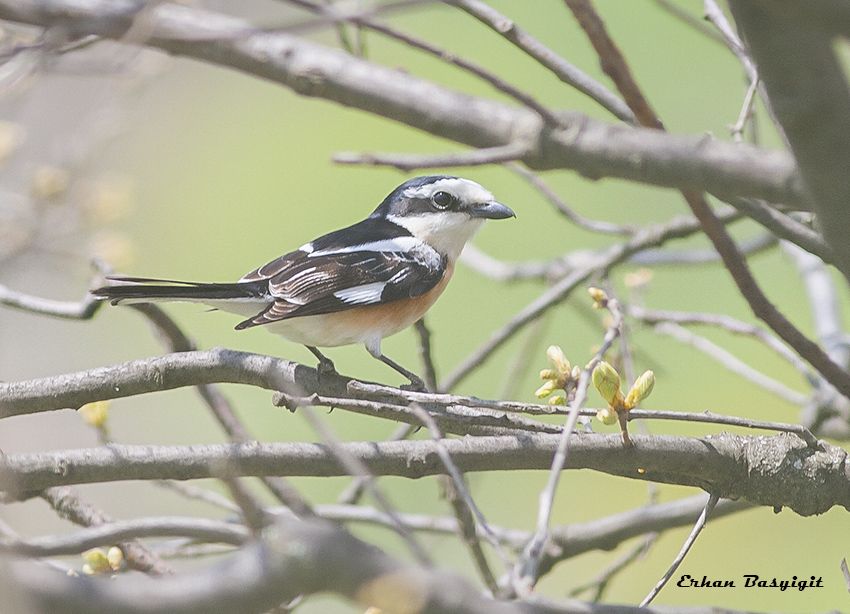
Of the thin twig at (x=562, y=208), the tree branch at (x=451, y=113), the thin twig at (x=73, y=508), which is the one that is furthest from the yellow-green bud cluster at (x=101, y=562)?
the thin twig at (x=562, y=208)

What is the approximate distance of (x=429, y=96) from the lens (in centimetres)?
217

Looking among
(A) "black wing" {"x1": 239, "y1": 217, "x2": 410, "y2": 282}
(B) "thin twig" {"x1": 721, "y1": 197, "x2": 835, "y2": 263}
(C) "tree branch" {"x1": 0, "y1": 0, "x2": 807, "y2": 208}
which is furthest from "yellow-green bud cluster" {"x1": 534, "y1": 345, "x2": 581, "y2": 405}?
(A) "black wing" {"x1": 239, "y1": 217, "x2": 410, "y2": 282}

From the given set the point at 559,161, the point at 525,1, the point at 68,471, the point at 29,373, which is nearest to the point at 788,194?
the point at 559,161

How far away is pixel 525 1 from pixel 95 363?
550cm

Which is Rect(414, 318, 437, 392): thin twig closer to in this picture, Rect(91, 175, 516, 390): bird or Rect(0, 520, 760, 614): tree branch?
Rect(91, 175, 516, 390): bird

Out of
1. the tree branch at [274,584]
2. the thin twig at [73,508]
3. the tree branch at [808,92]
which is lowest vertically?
the thin twig at [73,508]

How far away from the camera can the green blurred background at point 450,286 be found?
593 cm

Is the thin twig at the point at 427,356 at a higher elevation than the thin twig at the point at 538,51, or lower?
lower

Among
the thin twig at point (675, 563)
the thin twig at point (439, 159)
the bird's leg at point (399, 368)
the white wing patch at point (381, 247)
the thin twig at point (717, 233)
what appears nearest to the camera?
the thin twig at point (439, 159)

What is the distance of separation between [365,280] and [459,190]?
2.36 ft

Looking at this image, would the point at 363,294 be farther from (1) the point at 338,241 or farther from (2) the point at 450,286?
(2) the point at 450,286

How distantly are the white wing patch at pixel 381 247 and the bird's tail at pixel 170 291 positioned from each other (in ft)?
1.12

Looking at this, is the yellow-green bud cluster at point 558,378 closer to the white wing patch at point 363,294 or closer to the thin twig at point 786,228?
the thin twig at point 786,228

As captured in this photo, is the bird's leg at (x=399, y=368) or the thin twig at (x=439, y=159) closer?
the thin twig at (x=439, y=159)
